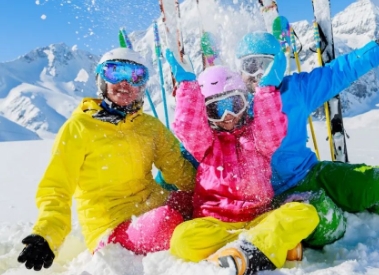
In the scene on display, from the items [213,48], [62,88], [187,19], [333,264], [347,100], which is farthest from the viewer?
[62,88]

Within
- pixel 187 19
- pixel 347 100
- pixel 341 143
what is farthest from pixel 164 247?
pixel 347 100

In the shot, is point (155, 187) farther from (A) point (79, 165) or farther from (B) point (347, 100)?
(B) point (347, 100)

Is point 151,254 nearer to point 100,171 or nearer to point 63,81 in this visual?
point 100,171

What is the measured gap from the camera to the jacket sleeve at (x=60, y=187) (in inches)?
95.2

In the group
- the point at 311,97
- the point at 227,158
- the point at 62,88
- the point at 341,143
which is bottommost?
the point at 62,88

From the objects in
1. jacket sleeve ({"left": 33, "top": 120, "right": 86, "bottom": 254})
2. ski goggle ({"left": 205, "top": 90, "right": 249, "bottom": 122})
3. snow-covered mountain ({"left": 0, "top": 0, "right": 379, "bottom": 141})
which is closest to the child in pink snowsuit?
ski goggle ({"left": 205, "top": 90, "right": 249, "bottom": 122})

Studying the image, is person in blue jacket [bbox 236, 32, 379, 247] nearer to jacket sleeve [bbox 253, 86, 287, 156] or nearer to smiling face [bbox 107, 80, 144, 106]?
jacket sleeve [bbox 253, 86, 287, 156]

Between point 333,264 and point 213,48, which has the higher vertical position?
point 213,48

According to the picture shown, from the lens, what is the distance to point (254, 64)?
3.16m

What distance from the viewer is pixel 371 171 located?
3.02m

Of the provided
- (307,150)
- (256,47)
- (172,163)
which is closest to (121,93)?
(172,163)

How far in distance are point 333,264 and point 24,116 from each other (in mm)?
176832

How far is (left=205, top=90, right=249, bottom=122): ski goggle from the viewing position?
2.87 m

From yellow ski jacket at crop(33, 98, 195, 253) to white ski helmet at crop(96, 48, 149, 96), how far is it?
12 centimetres
